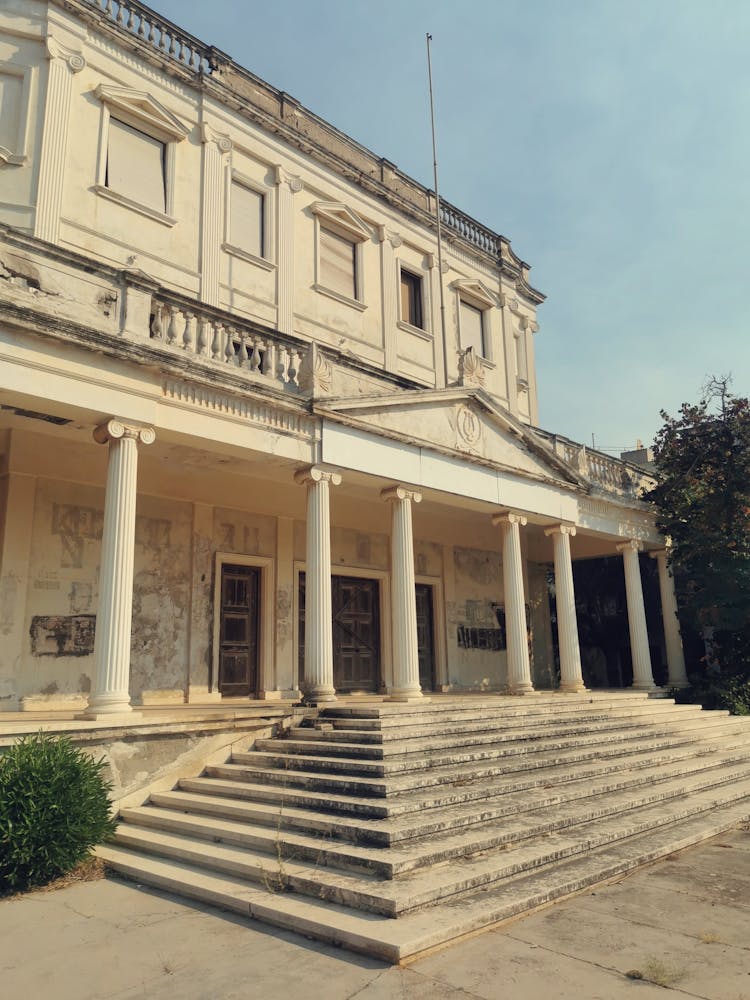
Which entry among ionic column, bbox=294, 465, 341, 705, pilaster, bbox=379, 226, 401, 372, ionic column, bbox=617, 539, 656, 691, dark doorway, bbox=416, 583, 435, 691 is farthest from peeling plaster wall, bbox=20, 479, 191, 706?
ionic column, bbox=617, 539, 656, 691

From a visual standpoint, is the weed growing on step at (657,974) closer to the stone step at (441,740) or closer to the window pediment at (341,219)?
the stone step at (441,740)

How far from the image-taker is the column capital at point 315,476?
1062 cm

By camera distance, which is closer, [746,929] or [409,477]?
[746,929]

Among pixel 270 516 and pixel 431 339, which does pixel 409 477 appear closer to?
pixel 270 516

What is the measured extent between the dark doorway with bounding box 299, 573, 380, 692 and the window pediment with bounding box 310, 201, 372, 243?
291 inches

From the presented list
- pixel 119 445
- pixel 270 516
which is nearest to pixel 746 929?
pixel 119 445

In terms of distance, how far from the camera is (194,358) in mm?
9258

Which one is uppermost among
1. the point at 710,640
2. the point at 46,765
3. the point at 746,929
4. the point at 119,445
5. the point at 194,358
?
the point at 194,358

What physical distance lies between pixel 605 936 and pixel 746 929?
3.32 ft

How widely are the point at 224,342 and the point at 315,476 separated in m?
2.15

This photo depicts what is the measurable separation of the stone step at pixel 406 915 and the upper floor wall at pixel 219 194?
8723 mm

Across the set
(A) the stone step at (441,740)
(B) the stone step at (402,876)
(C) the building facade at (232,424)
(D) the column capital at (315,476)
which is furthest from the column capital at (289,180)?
(B) the stone step at (402,876)

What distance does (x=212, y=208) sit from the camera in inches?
543

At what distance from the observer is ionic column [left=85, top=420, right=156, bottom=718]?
8.18 metres
